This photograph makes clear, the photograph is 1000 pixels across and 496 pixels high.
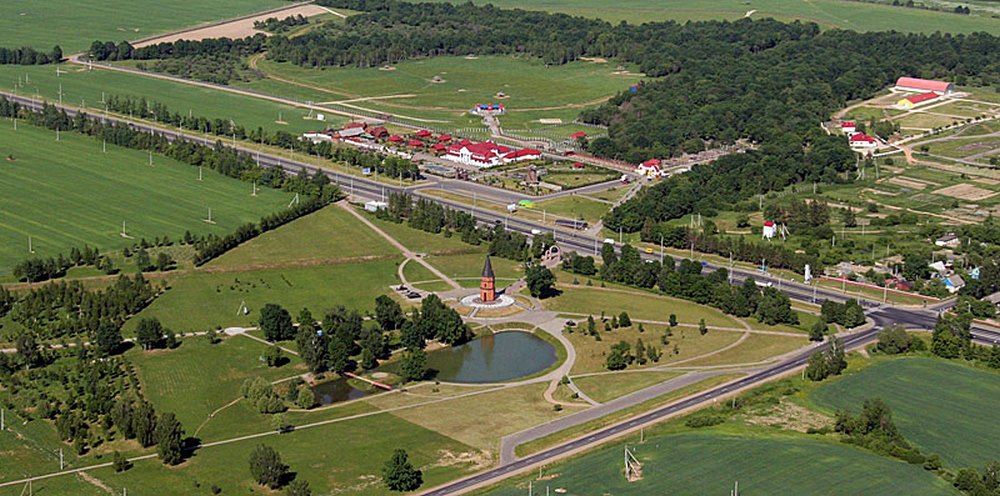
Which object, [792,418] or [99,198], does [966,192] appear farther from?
[99,198]

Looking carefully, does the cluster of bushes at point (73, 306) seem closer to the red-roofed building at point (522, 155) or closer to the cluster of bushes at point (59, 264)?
the cluster of bushes at point (59, 264)

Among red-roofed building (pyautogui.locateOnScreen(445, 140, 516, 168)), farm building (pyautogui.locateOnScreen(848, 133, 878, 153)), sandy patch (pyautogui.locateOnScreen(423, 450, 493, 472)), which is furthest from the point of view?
farm building (pyautogui.locateOnScreen(848, 133, 878, 153))

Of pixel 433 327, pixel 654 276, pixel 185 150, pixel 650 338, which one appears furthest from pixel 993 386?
pixel 185 150

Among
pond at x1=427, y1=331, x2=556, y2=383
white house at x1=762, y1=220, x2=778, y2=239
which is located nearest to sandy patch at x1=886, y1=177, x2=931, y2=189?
white house at x1=762, y1=220, x2=778, y2=239

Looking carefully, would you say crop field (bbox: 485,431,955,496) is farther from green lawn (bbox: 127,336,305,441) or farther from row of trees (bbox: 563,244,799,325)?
row of trees (bbox: 563,244,799,325)

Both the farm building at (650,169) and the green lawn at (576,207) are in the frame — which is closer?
the green lawn at (576,207)

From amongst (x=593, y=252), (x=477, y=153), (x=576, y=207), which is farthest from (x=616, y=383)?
(x=477, y=153)

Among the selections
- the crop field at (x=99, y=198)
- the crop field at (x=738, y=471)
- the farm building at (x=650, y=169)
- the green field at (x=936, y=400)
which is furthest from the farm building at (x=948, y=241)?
the crop field at (x=99, y=198)
